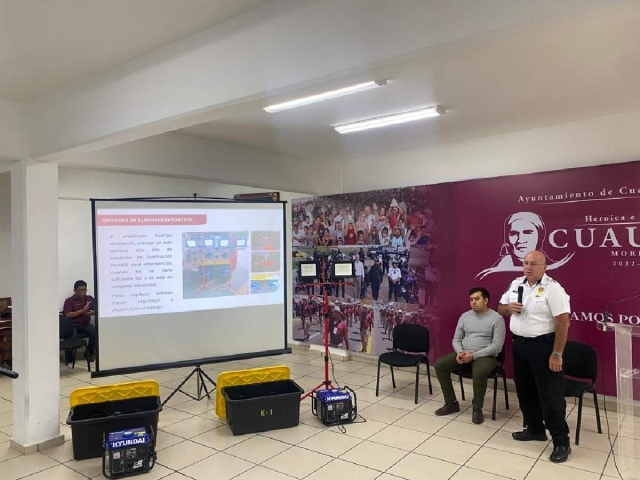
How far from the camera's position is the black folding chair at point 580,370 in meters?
3.67

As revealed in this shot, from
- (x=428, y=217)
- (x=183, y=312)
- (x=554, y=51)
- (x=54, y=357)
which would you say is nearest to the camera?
(x=554, y=51)

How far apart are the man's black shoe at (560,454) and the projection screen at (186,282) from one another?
2.52 meters

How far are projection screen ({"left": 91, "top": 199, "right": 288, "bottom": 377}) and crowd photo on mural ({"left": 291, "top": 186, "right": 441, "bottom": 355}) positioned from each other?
2.93ft

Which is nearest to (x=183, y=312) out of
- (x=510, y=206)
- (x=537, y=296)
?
(x=537, y=296)

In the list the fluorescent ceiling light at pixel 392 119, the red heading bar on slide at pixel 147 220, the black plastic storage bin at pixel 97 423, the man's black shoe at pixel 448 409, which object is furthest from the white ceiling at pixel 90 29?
the man's black shoe at pixel 448 409

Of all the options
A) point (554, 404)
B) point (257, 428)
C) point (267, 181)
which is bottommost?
point (257, 428)

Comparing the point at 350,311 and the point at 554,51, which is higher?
the point at 554,51

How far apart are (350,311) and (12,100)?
439 centimetres

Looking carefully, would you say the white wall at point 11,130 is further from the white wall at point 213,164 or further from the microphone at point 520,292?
the microphone at point 520,292

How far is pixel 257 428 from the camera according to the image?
3.94 m

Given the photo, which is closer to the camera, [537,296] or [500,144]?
[537,296]

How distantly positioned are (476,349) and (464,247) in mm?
1252

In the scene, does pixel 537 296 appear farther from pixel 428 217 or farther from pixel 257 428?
pixel 257 428

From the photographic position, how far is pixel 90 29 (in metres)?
2.32
